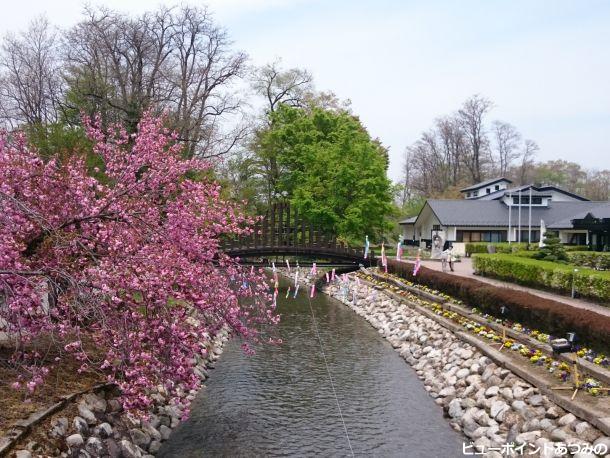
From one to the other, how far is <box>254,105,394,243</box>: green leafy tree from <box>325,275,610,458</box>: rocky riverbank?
16.4 meters

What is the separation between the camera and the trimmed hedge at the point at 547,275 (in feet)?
52.1

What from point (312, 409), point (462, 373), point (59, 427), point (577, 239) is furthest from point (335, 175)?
point (59, 427)

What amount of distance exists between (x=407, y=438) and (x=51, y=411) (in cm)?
632

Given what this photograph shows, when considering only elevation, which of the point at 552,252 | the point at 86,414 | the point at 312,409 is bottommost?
the point at 312,409

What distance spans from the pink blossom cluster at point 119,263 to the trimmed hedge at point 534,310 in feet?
22.5

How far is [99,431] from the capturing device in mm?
8055

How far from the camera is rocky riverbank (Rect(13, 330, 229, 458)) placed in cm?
706

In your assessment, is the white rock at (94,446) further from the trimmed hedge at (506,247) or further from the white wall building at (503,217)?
the white wall building at (503,217)

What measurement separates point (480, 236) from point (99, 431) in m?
41.9

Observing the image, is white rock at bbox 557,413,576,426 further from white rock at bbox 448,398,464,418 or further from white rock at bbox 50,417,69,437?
white rock at bbox 50,417,69,437

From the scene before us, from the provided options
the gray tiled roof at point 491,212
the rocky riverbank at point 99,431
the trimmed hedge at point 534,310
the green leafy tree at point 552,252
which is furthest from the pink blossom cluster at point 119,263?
the gray tiled roof at point 491,212

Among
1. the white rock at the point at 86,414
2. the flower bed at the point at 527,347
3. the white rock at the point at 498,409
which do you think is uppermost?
the flower bed at the point at 527,347

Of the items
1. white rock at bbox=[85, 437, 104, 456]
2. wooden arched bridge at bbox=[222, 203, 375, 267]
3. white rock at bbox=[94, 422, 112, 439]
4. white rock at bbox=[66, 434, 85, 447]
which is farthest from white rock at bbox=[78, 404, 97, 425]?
wooden arched bridge at bbox=[222, 203, 375, 267]

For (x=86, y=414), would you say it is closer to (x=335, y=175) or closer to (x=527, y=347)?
(x=527, y=347)
